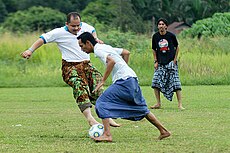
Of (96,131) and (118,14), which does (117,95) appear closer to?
(96,131)

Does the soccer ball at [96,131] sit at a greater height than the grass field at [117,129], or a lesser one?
greater

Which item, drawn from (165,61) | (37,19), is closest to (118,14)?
(37,19)

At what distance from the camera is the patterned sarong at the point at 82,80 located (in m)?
10.2

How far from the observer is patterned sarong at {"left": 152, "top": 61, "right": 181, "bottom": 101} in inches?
559

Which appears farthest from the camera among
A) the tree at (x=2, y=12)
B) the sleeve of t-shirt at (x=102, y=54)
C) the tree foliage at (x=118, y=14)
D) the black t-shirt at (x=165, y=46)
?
the tree at (x=2, y=12)

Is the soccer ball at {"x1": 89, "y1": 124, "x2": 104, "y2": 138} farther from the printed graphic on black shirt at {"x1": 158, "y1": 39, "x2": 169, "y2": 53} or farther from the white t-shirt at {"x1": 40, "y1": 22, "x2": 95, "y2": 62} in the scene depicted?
the printed graphic on black shirt at {"x1": 158, "y1": 39, "x2": 169, "y2": 53}

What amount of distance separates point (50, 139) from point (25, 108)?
546cm

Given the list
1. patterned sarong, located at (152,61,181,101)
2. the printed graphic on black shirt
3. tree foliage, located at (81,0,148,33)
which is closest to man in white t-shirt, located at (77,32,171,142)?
the printed graphic on black shirt

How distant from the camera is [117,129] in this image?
10.6 meters

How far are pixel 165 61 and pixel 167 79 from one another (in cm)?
42

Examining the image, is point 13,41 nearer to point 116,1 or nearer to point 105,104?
point 105,104

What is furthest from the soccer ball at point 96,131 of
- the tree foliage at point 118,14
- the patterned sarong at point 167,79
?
the tree foliage at point 118,14

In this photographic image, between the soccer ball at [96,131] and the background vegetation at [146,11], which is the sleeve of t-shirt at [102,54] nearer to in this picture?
the soccer ball at [96,131]

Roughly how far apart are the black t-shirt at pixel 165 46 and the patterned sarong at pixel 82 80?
3.67m
